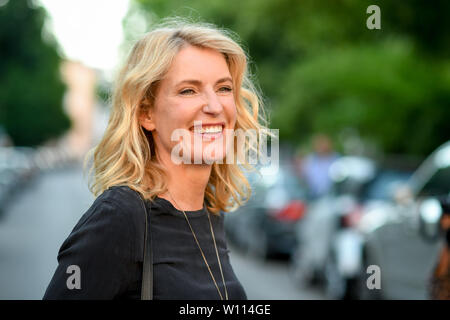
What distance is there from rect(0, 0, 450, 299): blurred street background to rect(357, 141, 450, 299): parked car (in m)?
0.02

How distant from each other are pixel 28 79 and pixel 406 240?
35.3m

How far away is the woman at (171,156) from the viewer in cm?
199

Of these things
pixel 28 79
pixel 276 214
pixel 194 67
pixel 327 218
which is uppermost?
pixel 28 79

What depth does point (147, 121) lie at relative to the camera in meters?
A: 2.32

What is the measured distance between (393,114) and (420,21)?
28.4ft

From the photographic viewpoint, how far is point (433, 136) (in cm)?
1889

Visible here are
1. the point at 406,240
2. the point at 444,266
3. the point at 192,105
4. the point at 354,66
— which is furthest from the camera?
the point at 354,66

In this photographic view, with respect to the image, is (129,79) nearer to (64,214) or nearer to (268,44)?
(64,214)

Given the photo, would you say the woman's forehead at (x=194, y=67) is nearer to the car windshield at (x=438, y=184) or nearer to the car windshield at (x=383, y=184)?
the car windshield at (x=438, y=184)

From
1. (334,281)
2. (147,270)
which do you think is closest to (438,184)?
(334,281)

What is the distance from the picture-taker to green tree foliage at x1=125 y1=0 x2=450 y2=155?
1150cm

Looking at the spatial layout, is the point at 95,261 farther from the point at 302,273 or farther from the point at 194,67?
the point at 302,273

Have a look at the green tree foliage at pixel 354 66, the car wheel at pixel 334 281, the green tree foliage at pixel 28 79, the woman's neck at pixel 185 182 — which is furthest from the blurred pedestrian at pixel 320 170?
the green tree foliage at pixel 28 79
